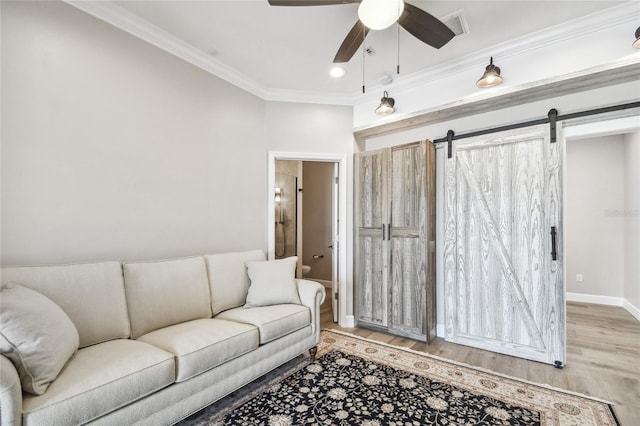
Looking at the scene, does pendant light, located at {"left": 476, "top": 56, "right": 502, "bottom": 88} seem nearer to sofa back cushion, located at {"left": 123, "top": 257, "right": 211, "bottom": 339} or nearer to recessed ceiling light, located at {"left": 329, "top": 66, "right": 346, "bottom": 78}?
recessed ceiling light, located at {"left": 329, "top": 66, "right": 346, "bottom": 78}

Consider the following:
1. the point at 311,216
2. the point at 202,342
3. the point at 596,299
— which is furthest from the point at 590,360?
the point at 311,216

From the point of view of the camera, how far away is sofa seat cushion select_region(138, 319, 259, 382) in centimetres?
185

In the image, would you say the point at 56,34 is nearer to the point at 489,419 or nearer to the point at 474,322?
the point at 489,419

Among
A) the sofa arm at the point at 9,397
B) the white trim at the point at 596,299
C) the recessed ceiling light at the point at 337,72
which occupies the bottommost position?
the white trim at the point at 596,299

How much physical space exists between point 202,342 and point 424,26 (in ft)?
8.31

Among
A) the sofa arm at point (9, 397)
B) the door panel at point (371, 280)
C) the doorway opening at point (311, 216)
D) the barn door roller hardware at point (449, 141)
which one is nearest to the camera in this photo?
the sofa arm at point (9, 397)

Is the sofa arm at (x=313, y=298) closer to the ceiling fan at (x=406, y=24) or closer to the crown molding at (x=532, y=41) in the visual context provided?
the ceiling fan at (x=406, y=24)

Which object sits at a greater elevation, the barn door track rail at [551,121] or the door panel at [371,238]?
the barn door track rail at [551,121]

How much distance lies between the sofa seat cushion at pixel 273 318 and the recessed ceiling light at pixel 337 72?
8.02 feet

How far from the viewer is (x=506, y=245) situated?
9.88ft

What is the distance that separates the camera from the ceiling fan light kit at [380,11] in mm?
1671

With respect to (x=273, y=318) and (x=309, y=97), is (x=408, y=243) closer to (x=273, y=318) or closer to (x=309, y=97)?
(x=273, y=318)

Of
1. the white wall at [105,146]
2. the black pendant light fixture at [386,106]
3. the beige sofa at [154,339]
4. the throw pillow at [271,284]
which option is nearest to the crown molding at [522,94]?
the black pendant light fixture at [386,106]

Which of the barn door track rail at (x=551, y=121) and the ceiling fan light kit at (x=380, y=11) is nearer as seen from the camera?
the ceiling fan light kit at (x=380, y=11)
